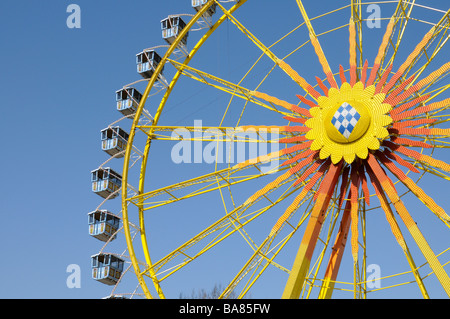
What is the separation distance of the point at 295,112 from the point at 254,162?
1.61 meters

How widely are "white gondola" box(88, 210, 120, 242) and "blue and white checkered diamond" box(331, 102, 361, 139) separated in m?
9.22

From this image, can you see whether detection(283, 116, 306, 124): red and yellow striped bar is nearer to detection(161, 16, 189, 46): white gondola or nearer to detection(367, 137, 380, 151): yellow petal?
detection(367, 137, 380, 151): yellow petal

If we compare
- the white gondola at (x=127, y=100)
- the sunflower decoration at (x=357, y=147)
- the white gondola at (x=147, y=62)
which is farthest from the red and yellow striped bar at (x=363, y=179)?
the white gondola at (x=127, y=100)

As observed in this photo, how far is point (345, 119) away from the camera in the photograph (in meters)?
16.8

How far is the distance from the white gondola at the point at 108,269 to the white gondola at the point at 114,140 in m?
3.40

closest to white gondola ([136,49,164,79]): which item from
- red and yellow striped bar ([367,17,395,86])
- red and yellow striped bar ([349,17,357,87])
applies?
red and yellow striped bar ([349,17,357,87])

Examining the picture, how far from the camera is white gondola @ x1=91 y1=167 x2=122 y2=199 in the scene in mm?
23703

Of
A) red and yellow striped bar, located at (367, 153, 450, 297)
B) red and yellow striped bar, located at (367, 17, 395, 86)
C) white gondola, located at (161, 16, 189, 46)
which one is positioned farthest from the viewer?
white gondola, located at (161, 16, 189, 46)

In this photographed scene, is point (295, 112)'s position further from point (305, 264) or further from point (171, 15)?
point (171, 15)

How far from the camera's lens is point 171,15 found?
23.7 m

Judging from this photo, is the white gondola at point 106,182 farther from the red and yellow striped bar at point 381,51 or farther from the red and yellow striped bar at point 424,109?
the red and yellow striped bar at point 424,109

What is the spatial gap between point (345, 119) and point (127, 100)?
30.9 ft

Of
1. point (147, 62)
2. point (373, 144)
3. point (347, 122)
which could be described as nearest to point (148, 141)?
point (147, 62)

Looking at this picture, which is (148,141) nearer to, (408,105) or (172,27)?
(172,27)
